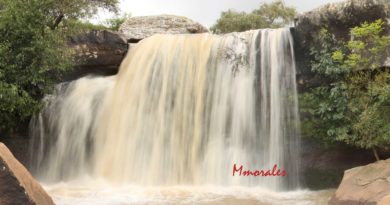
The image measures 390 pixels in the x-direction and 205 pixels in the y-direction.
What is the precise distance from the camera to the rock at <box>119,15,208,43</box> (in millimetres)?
20266

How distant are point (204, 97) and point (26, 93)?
14.8ft

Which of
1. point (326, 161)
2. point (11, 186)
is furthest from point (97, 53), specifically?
point (11, 186)

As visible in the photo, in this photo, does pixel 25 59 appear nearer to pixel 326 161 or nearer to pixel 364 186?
pixel 326 161

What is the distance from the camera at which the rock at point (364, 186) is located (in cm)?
775

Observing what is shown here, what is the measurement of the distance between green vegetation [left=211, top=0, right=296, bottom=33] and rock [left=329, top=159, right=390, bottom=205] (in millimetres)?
25232

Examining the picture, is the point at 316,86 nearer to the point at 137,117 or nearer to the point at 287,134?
the point at 287,134

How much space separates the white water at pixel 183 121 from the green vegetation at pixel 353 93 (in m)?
0.65

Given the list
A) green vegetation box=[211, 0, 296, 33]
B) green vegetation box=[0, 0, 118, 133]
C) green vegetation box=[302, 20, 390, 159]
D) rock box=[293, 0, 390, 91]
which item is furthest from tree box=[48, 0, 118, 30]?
green vegetation box=[211, 0, 296, 33]

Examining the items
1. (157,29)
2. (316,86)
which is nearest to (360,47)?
(316,86)

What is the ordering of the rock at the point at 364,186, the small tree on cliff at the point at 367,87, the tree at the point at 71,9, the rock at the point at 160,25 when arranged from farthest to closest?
the rock at the point at 160,25
the tree at the point at 71,9
the small tree on cliff at the point at 367,87
the rock at the point at 364,186

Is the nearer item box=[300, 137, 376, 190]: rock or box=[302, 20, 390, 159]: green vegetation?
box=[302, 20, 390, 159]: green vegetation

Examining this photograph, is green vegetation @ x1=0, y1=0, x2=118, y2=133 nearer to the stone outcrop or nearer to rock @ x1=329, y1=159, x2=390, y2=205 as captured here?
the stone outcrop

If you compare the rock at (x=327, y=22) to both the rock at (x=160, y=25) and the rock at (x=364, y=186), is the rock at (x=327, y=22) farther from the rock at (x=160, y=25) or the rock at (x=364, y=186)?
the rock at (x=160, y=25)

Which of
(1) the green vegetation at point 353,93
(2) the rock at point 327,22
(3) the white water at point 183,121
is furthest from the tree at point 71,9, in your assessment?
(1) the green vegetation at point 353,93
